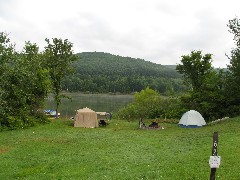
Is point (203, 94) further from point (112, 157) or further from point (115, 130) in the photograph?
point (112, 157)

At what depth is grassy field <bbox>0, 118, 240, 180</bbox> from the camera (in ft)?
51.0

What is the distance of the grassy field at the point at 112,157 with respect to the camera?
15555 mm

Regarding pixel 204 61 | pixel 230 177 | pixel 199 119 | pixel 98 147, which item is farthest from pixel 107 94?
pixel 230 177

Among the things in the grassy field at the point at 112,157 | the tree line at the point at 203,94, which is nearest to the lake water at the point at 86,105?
the tree line at the point at 203,94

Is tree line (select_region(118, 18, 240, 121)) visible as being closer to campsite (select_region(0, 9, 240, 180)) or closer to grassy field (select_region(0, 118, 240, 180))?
campsite (select_region(0, 9, 240, 180))

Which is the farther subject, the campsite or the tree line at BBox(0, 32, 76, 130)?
the tree line at BBox(0, 32, 76, 130)


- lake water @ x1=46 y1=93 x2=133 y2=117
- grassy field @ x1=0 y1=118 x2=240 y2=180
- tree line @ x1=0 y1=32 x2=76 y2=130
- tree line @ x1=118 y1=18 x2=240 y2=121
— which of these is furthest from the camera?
lake water @ x1=46 y1=93 x2=133 y2=117

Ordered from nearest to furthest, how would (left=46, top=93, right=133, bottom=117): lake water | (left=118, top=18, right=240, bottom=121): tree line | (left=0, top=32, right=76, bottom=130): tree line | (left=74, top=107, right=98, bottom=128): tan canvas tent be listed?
(left=0, top=32, right=76, bottom=130): tree line → (left=74, top=107, right=98, bottom=128): tan canvas tent → (left=118, top=18, right=240, bottom=121): tree line → (left=46, top=93, right=133, bottom=117): lake water

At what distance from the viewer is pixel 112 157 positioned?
65.0 feet

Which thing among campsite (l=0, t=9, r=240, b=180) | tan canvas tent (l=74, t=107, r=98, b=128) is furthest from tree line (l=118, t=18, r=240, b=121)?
tan canvas tent (l=74, t=107, r=98, b=128)

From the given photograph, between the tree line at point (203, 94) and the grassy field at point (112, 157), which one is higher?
the tree line at point (203, 94)

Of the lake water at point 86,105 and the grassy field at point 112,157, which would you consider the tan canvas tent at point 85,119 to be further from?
the lake water at point 86,105

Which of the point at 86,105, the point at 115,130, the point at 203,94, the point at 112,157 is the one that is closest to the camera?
the point at 112,157

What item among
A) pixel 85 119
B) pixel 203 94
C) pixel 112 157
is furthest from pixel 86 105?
pixel 112 157
